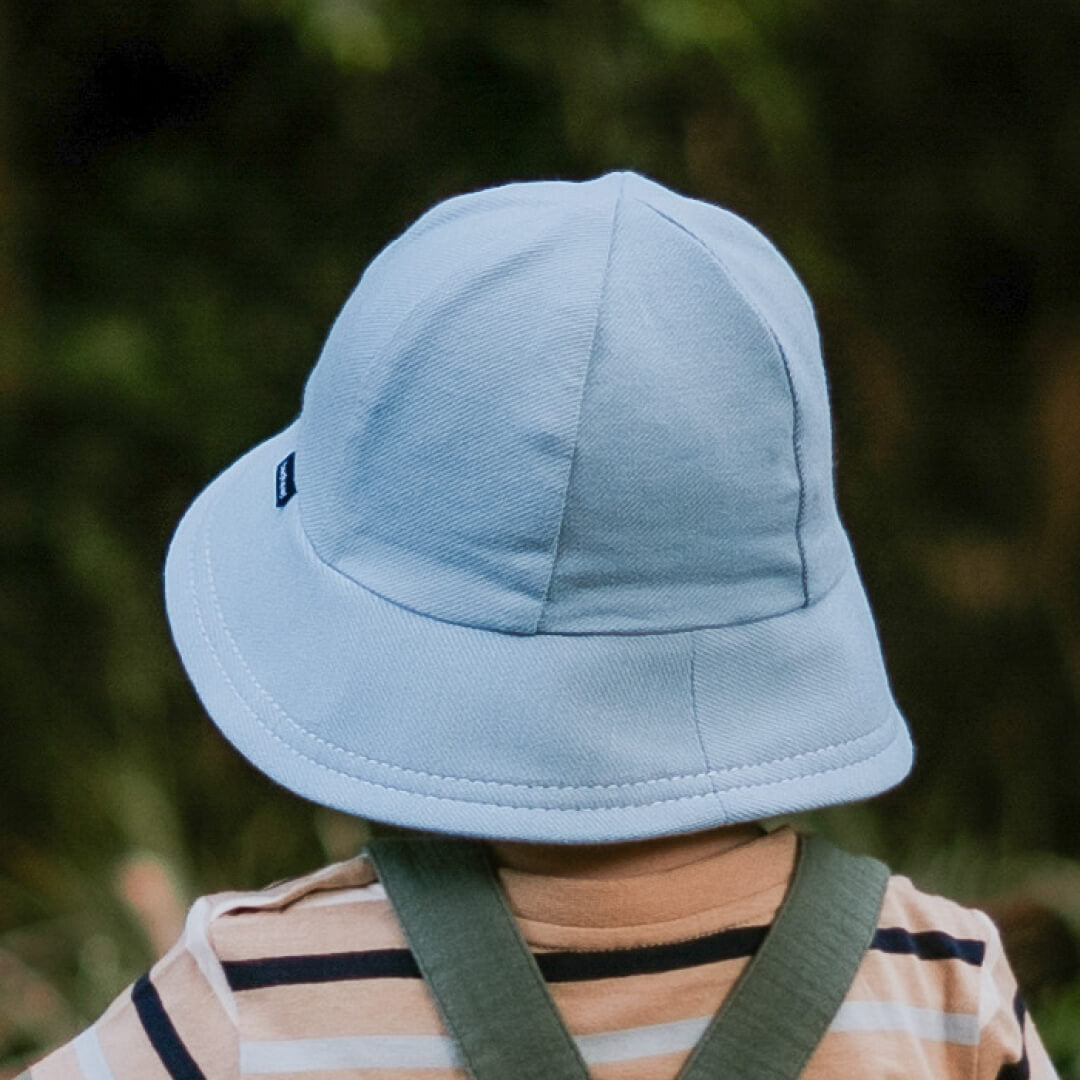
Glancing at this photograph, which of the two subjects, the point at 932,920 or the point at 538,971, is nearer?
the point at 538,971

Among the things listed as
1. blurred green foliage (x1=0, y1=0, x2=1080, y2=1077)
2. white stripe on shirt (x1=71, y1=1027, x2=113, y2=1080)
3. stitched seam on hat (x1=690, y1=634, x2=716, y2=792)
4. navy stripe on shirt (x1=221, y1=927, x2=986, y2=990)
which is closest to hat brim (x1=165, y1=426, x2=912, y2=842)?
stitched seam on hat (x1=690, y1=634, x2=716, y2=792)

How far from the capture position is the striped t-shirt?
3.39 feet

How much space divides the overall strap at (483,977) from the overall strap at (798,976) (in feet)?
0.35

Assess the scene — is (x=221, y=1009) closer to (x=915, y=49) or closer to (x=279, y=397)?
(x=279, y=397)

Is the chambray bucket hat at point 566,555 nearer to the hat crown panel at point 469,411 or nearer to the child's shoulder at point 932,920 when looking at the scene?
the hat crown panel at point 469,411

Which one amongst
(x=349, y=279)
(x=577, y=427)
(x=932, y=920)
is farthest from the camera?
(x=349, y=279)

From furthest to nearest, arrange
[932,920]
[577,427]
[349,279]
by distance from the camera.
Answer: [349,279]
[932,920]
[577,427]

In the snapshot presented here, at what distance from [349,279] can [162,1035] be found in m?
2.41

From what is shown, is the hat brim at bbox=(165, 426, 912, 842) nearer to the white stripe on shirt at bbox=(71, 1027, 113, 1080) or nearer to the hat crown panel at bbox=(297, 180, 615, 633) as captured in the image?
the hat crown panel at bbox=(297, 180, 615, 633)

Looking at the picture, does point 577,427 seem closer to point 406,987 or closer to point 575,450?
point 575,450

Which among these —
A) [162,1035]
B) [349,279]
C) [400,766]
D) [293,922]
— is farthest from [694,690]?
[349,279]

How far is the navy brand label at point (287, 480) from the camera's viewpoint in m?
1.21

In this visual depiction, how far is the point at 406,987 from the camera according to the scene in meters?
1.05

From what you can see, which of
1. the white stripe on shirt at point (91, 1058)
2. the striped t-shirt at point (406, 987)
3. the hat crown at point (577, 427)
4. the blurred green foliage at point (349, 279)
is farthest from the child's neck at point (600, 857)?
the blurred green foliage at point (349, 279)
